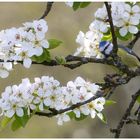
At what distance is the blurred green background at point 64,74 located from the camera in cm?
580

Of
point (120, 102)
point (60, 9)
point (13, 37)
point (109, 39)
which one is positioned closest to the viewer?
point (13, 37)

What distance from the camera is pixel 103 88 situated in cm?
147

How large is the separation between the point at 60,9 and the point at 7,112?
5327 mm

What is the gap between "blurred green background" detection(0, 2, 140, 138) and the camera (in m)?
5.80

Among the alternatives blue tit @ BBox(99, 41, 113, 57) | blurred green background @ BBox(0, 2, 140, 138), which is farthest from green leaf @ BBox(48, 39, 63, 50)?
blurred green background @ BBox(0, 2, 140, 138)

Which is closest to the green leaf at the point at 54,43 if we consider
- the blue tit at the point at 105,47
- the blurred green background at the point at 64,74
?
the blue tit at the point at 105,47

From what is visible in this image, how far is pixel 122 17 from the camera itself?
54.5 inches

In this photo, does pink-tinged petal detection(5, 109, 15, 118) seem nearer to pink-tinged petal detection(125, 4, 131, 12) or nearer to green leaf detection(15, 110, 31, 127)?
green leaf detection(15, 110, 31, 127)

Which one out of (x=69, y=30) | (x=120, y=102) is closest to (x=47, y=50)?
(x=120, y=102)

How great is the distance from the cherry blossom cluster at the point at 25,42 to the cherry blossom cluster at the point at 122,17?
0.38 feet

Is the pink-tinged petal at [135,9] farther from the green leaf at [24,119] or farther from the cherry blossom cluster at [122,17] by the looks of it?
the green leaf at [24,119]

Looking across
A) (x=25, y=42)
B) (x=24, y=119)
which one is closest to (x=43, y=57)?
(x=25, y=42)

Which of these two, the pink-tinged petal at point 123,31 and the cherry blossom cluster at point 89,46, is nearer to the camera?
the pink-tinged petal at point 123,31

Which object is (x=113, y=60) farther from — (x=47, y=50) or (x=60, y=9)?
(x=60, y=9)
